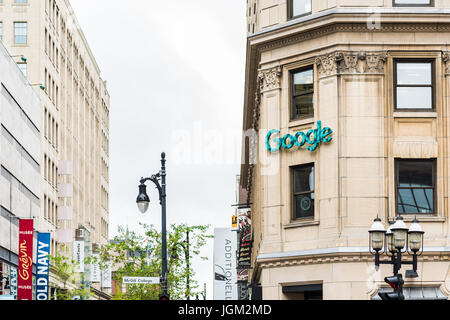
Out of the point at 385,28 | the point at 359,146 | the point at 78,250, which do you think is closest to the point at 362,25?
the point at 385,28

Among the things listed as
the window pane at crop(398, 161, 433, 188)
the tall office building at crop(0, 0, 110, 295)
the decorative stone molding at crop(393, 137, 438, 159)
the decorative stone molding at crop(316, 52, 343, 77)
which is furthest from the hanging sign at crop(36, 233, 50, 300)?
the decorative stone molding at crop(393, 137, 438, 159)

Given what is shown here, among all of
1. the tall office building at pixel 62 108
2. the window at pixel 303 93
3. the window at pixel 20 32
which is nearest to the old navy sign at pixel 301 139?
the window at pixel 303 93

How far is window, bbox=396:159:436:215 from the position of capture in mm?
34281

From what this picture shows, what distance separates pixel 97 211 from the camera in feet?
430

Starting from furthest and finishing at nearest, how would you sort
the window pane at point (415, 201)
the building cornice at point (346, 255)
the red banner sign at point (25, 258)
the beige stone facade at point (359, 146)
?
1. the red banner sign at point (25, 258)
2. the window pane at point (415, 201)
3. the beige stone facade at point (359, 146)
4. the building cornice at point (346, 255)

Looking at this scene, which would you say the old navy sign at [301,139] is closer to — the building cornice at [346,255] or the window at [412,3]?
the building cornice at [346,255]

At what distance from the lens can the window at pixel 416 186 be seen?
34.3m

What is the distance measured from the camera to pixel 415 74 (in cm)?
3497

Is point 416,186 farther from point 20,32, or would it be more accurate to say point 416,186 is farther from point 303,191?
point 20,32

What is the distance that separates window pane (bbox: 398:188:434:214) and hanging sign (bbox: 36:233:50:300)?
47.8 meters

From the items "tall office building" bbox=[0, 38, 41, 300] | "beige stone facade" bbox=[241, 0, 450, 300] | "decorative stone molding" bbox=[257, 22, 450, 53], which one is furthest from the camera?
"tall office building" bbox=[0, 38, 41, 300]

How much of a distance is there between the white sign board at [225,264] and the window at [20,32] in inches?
1694

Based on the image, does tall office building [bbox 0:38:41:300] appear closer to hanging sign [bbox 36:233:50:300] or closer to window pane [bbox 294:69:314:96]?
hanging sign [bbox 36:233:50:300]

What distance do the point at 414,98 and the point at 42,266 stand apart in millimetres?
50083
